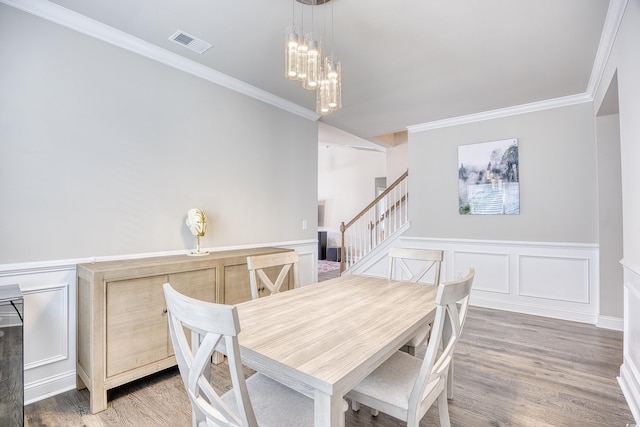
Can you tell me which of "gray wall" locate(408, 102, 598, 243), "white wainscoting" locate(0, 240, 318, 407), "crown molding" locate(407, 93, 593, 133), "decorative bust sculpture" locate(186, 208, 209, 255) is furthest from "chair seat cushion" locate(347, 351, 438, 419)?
"crown molding" locate(407, 93, 593, 133)

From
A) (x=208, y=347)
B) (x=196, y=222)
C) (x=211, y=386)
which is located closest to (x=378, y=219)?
(x=196, y=222)

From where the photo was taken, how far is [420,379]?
1.21 metres

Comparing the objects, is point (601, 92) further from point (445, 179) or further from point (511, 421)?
point (511, 421)

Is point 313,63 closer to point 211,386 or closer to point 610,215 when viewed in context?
point 211,386

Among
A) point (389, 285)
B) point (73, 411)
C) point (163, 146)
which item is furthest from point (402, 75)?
point (73, 411)

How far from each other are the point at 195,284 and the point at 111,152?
1.20 metres

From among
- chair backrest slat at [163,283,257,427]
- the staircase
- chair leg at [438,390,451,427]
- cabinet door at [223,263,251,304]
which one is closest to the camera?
chair backrest slat at [163,283,257,427]

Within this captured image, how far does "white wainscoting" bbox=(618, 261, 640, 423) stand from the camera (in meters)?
1.85

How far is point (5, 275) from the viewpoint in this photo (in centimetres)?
188

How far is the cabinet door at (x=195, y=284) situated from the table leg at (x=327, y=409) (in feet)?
5.51

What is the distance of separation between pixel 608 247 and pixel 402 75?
2.87 meters

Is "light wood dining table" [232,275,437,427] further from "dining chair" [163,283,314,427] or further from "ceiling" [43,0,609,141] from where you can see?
"ceiling" [43,0,609,141]

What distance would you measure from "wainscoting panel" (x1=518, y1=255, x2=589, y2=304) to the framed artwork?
2.23ft

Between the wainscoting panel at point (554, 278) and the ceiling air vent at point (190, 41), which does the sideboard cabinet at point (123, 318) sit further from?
the wainscoting panel at point (554, 278)
